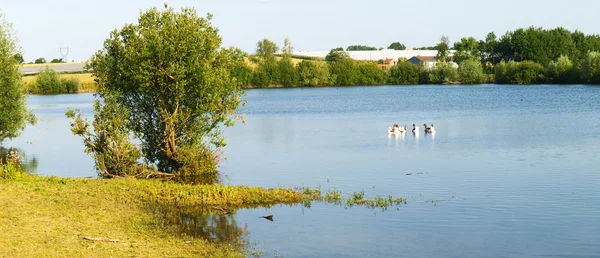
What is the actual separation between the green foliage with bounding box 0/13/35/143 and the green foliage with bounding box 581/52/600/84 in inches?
4000

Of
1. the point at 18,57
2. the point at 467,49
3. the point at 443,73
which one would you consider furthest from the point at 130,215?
the point at 467,49

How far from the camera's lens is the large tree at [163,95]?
29172 mm

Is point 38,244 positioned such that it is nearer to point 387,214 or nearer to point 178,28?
point 387,214

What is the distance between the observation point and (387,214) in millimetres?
22906

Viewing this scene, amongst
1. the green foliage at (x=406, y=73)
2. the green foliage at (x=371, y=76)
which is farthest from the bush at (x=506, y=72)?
the green foliage at (x=371, y=76)

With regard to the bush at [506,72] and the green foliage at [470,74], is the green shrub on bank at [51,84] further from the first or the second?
the bush at [506,72]

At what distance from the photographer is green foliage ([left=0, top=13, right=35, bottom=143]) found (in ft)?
135

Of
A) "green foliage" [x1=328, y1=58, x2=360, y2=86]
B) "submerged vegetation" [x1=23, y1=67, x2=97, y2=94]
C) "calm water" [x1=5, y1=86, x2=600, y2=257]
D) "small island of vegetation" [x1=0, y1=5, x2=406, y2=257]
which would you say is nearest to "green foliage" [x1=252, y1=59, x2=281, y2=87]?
"green foliage" [x1=328, y1=58, x2=360, y2=86]

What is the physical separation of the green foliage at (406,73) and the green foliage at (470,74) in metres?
9.83

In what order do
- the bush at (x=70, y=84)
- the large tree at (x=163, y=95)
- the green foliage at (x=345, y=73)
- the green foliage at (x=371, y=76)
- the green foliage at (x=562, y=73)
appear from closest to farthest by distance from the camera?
the large tree at (x=163, y=95)
the green foliage at (x=562, y=73)
the bush at (x=70, y=84)
the green foliage at (x=345, y=73)
the green foliage at (x=371, y=76)

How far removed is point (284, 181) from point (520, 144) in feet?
59.1

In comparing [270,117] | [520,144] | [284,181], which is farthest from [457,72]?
[284,181]

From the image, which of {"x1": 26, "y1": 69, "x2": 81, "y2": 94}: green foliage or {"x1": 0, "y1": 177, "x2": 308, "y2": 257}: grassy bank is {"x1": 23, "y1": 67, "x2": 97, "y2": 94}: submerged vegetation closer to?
{"x1": 26, "y1": 69, "x2": 81, "y2": 94}: green foliage

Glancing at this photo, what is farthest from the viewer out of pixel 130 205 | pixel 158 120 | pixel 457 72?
pixel 457 72
